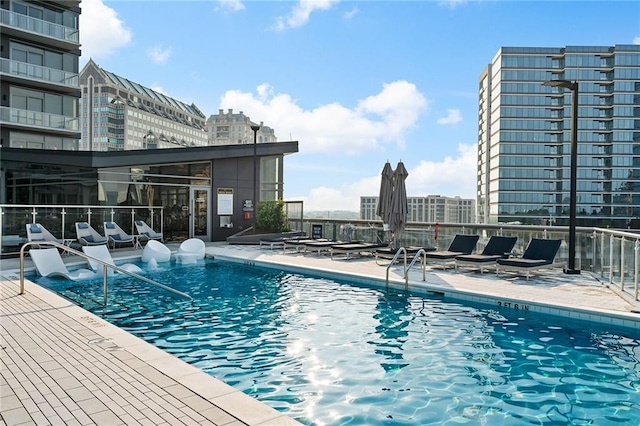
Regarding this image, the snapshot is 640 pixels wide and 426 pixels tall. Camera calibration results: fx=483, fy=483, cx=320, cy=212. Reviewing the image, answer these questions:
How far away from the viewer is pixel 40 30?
1184 inches

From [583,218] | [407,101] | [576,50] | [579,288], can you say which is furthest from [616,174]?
[579,288]

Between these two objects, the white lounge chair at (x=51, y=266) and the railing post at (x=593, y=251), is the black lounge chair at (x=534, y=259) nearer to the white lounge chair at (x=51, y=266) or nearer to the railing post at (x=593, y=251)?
the railing post at (x=593, y=251)

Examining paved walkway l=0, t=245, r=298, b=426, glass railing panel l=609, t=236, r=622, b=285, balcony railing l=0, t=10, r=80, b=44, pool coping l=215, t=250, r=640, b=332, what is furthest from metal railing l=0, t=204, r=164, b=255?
balcony railing l=0, t=10, r=80, b=44

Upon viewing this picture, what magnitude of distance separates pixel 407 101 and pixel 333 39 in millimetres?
9471

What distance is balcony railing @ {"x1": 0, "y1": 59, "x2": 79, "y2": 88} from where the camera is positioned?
92.7 feet

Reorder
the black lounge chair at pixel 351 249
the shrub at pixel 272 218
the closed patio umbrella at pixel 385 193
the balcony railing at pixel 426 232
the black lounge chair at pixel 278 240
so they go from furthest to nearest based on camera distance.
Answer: the shrub at pixel 272 218 → the black lounge chair at pixel 278 240 → the black lounge chair at pixel 351 249 → the closed patio umbrella at pixel 385 193 → the balcony railing at pixel 426 232

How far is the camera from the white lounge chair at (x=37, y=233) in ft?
42.3

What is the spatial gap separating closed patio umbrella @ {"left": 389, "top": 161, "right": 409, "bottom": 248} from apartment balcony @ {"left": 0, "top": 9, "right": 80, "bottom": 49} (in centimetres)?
2671

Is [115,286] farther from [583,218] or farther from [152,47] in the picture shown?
[583,218]

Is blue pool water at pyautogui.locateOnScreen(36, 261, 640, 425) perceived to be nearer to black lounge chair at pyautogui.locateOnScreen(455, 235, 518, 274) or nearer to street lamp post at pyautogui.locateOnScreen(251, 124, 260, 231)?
black lounge chair at pyautogui.locateOnScreen(455, 235, 518, 274)

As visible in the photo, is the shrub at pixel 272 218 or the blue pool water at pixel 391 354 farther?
the shrub at pixel 272 218

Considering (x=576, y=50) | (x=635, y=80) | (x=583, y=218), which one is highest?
(x=576, y=50)

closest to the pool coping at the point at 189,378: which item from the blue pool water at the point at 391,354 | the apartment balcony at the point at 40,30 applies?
the blue pool water at the point at 391,354

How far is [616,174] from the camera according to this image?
8194cm
